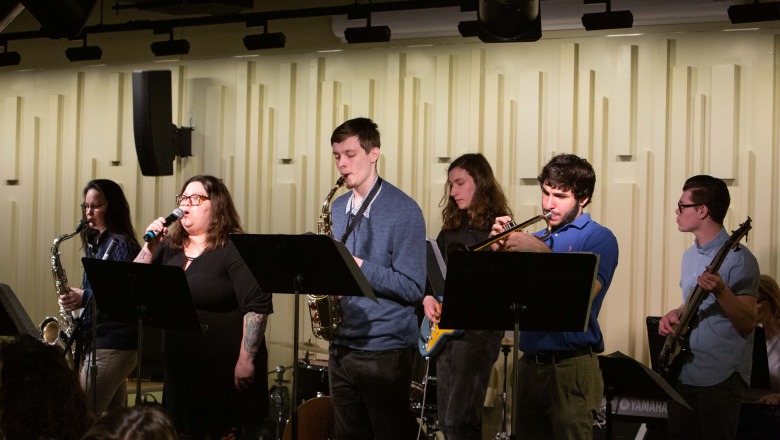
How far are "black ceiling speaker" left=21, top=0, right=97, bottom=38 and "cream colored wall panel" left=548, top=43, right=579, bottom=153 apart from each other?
3067 millimetres

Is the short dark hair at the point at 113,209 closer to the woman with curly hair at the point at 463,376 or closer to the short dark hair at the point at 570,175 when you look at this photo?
the woman with curly hair at the point at 463,376

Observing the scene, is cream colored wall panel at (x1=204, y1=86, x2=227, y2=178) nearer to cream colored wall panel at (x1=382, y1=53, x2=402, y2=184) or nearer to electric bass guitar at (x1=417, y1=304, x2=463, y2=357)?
cream colored wall panel at (x1=382, y1=53, x2=402, y2=184)

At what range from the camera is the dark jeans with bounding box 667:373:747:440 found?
412cm

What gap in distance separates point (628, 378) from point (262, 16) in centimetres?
434

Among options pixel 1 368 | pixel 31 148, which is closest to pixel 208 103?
pixel 31 148

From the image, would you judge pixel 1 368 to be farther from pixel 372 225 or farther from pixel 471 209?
pixel 471 209

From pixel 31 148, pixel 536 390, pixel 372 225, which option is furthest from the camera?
pixel 31 148

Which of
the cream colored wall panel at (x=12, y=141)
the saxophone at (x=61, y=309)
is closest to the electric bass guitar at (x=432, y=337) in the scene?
the saxophone at (x=61, y=309)

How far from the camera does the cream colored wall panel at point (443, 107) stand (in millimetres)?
6859

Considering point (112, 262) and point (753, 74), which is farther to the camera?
point (753, 74)

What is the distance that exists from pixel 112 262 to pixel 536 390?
5.85ft

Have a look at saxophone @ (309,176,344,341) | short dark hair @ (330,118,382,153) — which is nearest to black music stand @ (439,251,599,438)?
saxophone @ (309,176,344,341)

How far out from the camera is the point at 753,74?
605 centimetres

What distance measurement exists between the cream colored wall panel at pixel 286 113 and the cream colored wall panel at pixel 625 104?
2.39 m
